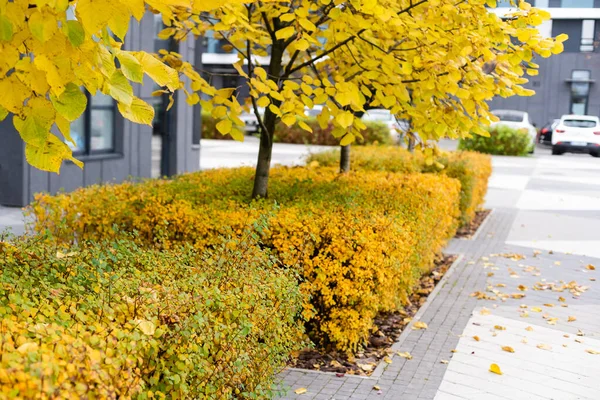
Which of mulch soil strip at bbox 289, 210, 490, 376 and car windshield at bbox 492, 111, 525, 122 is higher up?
car windshield at bbox 492, 111, 525, 122

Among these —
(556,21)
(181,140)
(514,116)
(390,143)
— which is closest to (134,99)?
(181,140)

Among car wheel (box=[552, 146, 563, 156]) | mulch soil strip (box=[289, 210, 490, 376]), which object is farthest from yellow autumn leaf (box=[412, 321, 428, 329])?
car wheel (box=[552, 146, 563, 156])

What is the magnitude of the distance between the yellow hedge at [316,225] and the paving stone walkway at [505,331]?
45 centimetres

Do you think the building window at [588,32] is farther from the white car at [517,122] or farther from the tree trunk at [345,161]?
the tree trunk at [345,161]

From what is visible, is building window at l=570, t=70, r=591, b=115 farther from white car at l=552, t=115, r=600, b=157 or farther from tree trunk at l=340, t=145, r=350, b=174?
tree trunk at l=340, t=145, r=350, b=174

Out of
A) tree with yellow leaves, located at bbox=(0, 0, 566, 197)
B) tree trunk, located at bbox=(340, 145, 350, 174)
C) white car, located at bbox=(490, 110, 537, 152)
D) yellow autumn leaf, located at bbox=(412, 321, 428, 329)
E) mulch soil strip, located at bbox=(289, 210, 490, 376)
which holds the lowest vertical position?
mulch soil strip, located at bbox=(289, 210, 490, 376)

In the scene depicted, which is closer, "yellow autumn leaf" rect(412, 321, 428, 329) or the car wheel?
"yellow autumn leaf" rect(412, 321, 428, 329)

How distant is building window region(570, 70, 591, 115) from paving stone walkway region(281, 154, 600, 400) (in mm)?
39805

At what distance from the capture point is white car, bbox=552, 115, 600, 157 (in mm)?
31828

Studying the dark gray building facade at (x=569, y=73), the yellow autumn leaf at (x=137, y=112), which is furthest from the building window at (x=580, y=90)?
the yellow autumn leaf at (x=137, y=112)

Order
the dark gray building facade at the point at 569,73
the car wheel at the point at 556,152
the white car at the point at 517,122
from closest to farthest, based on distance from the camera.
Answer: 1. the white car at the point at 517,122
2. the car wheel at the point at 556,152
3. the dark gray building facade at the point at 569,73

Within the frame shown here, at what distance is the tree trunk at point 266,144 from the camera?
776 centimetres

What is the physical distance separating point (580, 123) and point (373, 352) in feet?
94.0

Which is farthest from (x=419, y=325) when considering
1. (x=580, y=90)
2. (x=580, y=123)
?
(x=580, y=90)
